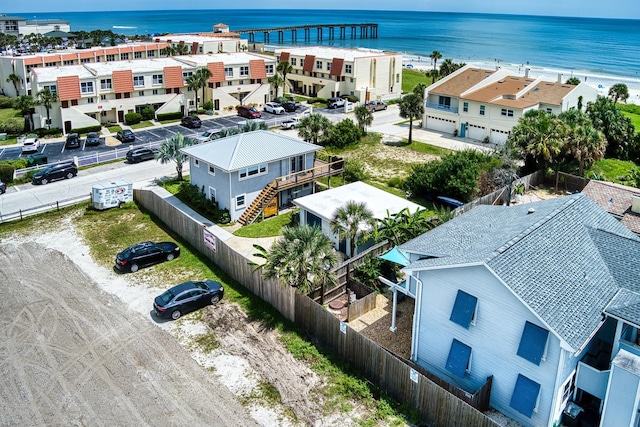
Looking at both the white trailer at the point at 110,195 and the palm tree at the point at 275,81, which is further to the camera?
the palm tree at the point at 275,81

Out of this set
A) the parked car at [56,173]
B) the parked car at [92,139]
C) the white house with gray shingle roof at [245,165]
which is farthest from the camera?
the parked car at [92,139]

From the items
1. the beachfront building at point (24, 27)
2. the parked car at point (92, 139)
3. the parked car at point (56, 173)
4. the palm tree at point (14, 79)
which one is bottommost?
the parked car at point (56, 173)

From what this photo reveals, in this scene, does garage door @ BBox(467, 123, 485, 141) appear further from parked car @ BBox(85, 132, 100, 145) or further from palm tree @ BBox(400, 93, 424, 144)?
parked car @ BBox(85, 132, 100, 145)

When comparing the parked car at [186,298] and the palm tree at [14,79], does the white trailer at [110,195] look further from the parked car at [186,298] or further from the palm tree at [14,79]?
the palm tree at [14,79]

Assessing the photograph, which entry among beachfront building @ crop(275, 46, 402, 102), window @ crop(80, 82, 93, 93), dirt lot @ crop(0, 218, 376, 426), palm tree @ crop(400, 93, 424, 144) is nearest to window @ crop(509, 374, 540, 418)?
dirt lot @ crop(0, 218, 376, 426)

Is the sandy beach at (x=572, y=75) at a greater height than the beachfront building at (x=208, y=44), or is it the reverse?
the beachfront building at (x=208, y=44)

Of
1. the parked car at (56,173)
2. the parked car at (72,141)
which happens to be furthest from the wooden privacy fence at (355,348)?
the parked car at (72,141)

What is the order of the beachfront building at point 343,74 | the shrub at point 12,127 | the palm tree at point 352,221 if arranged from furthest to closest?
the beachfront building at point 343,74 < the shrub at point 12,127 < the palm tree at point 352,221

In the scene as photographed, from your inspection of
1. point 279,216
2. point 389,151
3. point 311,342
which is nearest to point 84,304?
point 311,342

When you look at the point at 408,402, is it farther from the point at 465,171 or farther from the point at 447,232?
the point at 465,171
